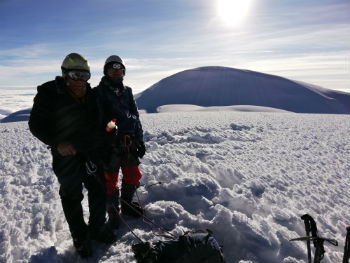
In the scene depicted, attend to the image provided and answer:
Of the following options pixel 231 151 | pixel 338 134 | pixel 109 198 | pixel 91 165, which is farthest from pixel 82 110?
pixel 338 134

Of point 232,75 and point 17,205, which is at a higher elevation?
point 232,75

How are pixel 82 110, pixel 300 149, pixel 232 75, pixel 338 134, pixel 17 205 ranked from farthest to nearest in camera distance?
pixel 232 75
pixel 338 134
pixel 300 149
pixel 17 205
pixel 82 110

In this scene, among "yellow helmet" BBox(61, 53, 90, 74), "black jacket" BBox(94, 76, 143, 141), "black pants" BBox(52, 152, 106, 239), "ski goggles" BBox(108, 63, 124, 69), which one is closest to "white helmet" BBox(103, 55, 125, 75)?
"ski goggles" BBox(108, 63, 124, 69)

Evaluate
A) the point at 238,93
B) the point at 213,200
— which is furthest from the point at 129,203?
the point at 238,93

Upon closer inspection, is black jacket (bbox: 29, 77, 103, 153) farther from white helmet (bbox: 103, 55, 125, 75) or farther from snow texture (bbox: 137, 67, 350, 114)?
snow texture (bbox: 137, 67, 350, 114)

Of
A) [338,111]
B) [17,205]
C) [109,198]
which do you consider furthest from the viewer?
[338,111]

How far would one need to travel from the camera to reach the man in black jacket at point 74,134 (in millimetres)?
2725

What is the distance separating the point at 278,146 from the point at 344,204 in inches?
174

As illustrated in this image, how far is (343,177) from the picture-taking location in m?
6.49

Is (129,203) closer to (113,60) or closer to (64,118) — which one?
(64,118)

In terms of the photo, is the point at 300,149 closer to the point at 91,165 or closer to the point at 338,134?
the point at 338,134

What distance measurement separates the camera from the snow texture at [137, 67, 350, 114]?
236 ft

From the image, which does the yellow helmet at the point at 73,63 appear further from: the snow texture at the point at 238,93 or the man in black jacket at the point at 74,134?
the snow texture at the point at 238,93

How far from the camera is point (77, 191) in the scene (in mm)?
3023
